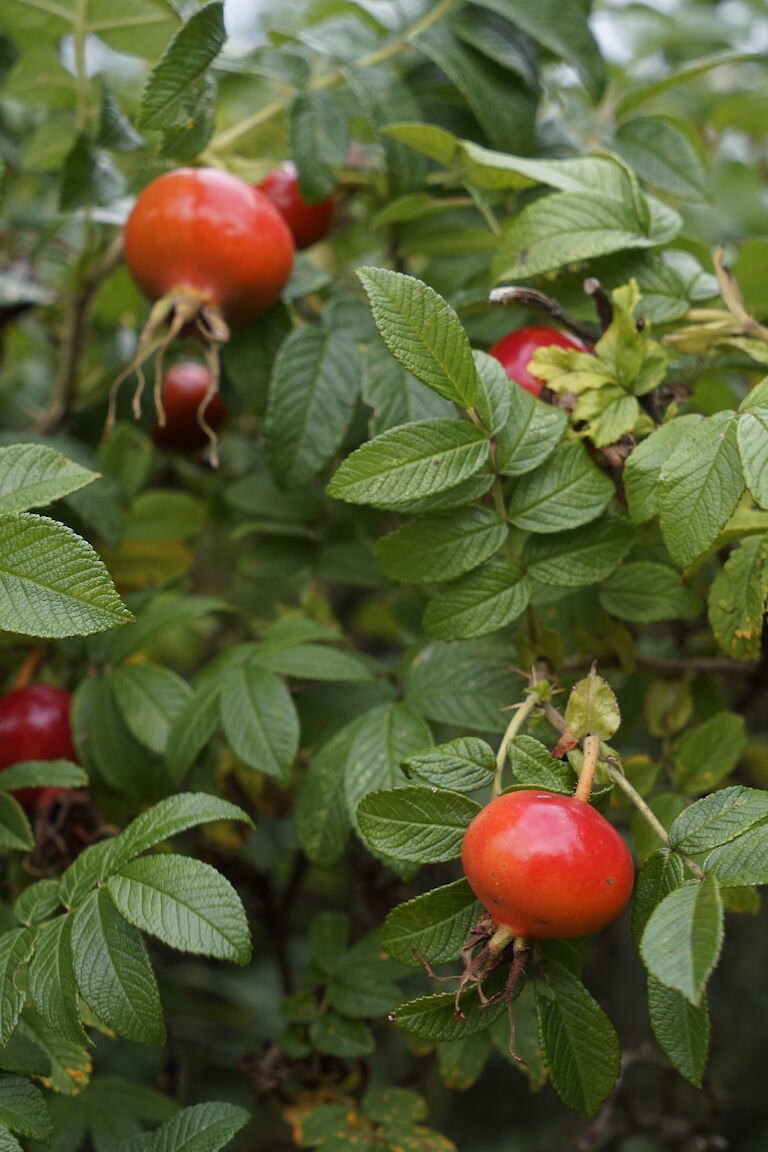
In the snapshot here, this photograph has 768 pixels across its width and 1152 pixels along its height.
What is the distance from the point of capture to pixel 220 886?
0.83 m

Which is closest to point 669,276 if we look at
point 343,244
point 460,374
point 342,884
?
point 460,374

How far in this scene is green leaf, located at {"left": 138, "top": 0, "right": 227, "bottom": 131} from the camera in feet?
3.58

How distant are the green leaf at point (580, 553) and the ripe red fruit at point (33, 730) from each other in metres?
0.65

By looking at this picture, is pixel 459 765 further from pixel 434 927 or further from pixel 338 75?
pixel 338 75

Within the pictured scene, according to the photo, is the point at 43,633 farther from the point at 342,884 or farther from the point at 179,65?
the point at 342,884

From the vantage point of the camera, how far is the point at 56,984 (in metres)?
0.85

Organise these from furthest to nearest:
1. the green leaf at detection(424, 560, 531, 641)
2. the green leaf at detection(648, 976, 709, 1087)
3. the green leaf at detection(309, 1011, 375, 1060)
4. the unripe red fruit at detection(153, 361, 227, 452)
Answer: the unripe red fruit at detection(153, 361, 227, 452) < the green leaf at detection(309, 1011, 375, 1060) < the green leaf at detection(424, 560, 531, 641) < the green leaf at detection(648, 976, 709, 1087)

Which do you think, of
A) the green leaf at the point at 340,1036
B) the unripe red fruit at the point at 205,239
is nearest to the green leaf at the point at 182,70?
the unripe red fruit at the point at 205,239

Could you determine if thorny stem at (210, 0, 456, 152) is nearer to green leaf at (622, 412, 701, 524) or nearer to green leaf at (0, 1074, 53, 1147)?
green leaf at (622, 412, 701, 524)

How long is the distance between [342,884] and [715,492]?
4.93ft

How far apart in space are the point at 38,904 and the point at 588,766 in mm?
508

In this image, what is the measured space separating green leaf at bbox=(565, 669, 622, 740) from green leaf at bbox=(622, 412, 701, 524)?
18 centimetres

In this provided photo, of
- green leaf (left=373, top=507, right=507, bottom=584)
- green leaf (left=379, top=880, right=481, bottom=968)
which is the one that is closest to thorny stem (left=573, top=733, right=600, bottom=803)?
green leaf (left=379, top=880, right=481, bottom=968)

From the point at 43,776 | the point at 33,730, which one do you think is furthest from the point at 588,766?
the point at 33,730
